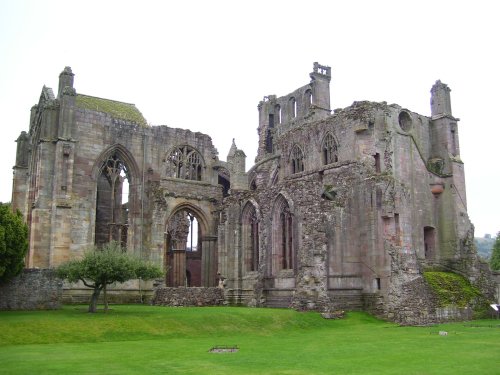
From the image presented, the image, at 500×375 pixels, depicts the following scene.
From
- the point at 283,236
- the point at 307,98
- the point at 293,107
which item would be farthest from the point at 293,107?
the point at 283,236

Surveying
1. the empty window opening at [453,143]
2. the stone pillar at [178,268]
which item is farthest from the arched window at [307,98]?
the stone pillar at [178,268]

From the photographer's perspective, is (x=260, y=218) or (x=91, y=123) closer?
(x=260, y=218)

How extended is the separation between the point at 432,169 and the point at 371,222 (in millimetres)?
8025

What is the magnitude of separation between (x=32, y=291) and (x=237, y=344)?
43.8 feet

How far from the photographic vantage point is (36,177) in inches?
1526

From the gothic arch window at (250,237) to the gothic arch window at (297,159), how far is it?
16.6 ft

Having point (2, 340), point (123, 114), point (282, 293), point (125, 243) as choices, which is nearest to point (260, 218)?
point (282, 293)

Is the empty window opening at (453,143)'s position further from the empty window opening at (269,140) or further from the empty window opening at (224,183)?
the empty window opening at (269,140)

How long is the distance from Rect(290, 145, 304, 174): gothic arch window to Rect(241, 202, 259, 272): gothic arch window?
5069 mm

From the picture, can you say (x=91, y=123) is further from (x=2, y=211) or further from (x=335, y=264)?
(x=335, y=264)

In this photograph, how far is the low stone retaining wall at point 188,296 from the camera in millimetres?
36812

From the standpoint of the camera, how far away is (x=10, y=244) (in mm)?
27047

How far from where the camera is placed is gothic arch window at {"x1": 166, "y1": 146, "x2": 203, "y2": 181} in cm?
4394

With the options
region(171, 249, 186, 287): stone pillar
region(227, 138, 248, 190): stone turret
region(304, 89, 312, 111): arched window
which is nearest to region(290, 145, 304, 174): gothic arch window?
region(227, 138, 248, 190): stone turret
